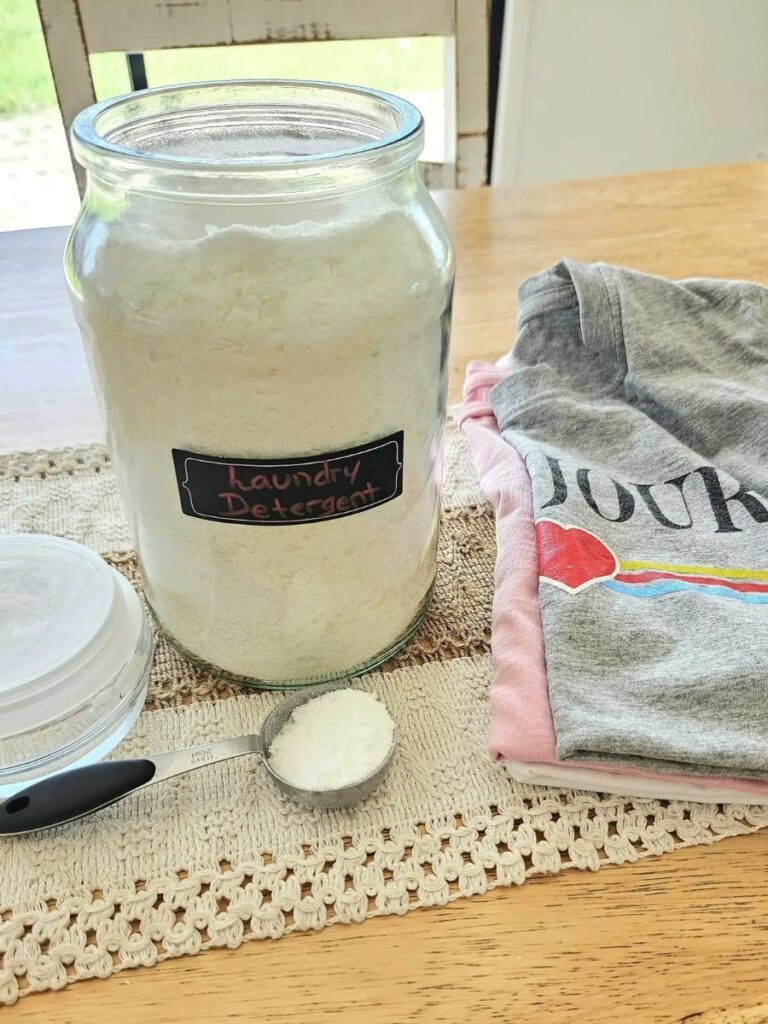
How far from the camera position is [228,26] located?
925mm

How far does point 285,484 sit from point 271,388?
4 cm

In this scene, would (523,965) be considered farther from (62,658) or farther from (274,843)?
(62,658)

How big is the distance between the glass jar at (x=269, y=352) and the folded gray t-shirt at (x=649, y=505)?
97 mm

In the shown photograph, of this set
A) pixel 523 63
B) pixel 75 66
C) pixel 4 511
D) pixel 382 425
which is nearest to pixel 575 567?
pixel 382 425

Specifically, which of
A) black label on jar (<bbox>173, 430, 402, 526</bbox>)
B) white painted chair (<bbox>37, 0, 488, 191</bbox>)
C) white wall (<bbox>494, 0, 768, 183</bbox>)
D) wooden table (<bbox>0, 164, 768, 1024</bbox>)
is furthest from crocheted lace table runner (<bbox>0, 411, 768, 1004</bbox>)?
white wall (<bbox>494, 0, 768, 183</bbox>)

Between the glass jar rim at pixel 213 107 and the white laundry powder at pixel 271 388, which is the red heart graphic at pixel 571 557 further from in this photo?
the glass jar rim at pixel 213 107

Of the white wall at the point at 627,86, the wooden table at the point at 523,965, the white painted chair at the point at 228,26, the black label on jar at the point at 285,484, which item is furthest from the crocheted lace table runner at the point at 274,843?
the white wall at the point at 627,86

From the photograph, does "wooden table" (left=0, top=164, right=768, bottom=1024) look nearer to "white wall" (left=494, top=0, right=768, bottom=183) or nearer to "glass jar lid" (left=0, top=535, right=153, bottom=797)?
"glass jar lid" (left=0, top=535, right=153, bottom=797)

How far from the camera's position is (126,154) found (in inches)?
12.5

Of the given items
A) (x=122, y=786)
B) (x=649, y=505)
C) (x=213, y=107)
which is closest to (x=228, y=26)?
(x=213, y=107)

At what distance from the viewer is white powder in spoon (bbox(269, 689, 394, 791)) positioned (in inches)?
14.9

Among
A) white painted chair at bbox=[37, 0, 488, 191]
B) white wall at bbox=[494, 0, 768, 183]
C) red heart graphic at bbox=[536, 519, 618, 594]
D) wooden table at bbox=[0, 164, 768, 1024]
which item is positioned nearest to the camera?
Answer: wooden table at bbox=[0, 164, 768, 1024]

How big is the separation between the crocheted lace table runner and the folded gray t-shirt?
0.03 meters

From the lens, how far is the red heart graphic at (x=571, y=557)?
441mm
